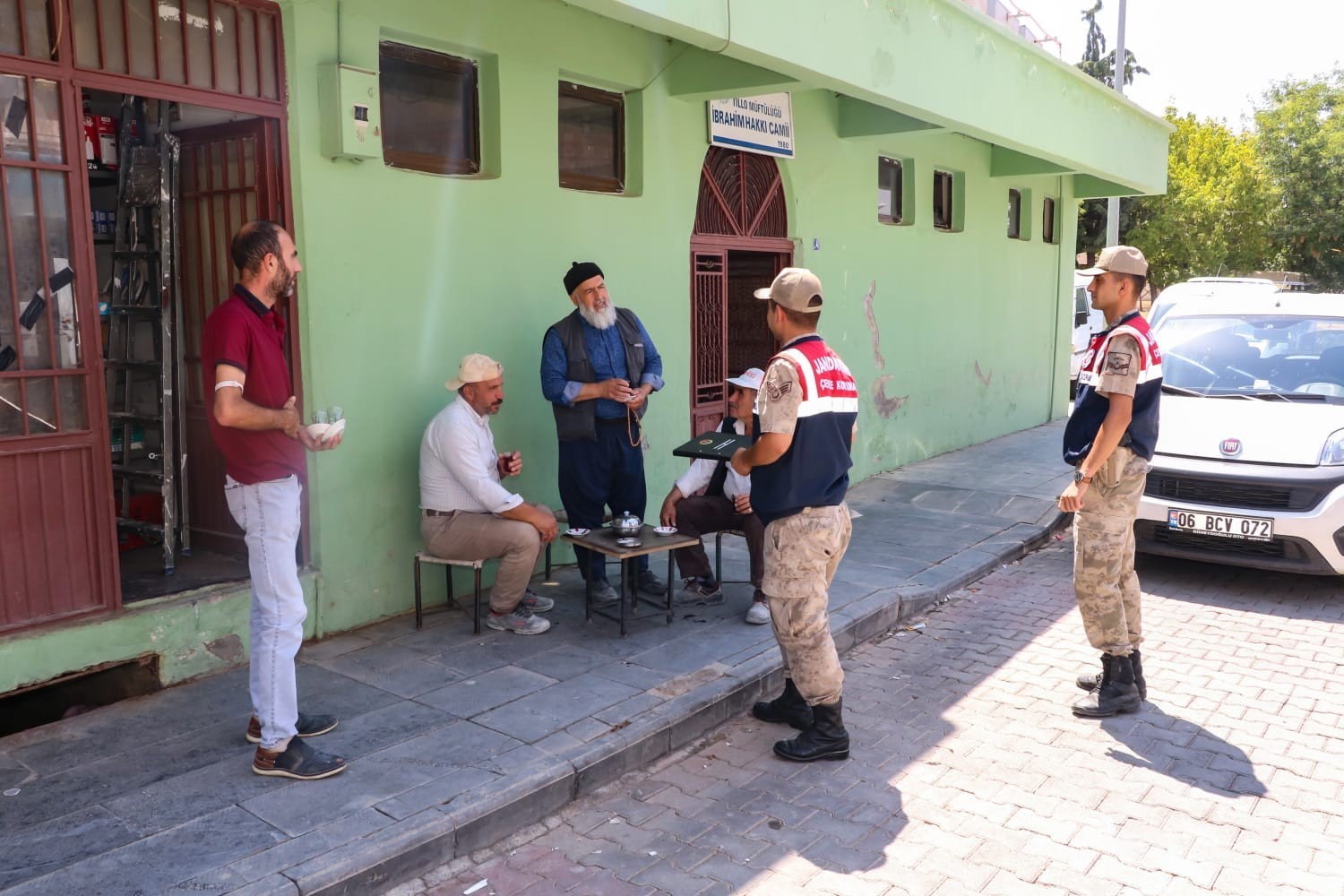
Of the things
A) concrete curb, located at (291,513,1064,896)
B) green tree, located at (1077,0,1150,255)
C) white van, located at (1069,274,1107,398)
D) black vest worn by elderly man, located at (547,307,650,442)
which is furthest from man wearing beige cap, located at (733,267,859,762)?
green tree, located at (1077,0,1150,255)

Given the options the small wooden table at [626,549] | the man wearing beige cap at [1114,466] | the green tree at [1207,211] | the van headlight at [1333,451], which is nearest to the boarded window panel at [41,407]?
the small wooden table at [626,549]

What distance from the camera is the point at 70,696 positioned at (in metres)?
4.70

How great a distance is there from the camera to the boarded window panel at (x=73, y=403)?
427cm

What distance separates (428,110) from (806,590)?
344 cm

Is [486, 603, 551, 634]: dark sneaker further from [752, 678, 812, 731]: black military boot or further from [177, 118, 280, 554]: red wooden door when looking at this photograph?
[177, 118, 280, 554]: red wooden door

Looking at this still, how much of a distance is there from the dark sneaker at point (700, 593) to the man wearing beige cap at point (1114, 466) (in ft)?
6.71

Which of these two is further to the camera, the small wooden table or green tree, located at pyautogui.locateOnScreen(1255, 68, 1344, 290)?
green tree, located at pyautogui.locateOnScreen(1255, 68, 1344, 290)

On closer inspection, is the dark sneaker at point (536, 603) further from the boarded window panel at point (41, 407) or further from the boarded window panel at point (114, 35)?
the boarded window panel at point (114, 35)

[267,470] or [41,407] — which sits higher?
[41,407]

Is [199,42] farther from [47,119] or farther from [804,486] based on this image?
[804,486]

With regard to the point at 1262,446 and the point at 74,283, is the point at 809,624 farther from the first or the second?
the point at 1262,446

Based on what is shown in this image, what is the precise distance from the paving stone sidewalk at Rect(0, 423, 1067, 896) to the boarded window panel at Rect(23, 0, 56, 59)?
2.71 metres

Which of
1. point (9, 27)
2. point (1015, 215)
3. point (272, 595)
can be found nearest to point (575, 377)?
point (272, 595)

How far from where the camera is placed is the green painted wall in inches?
194
